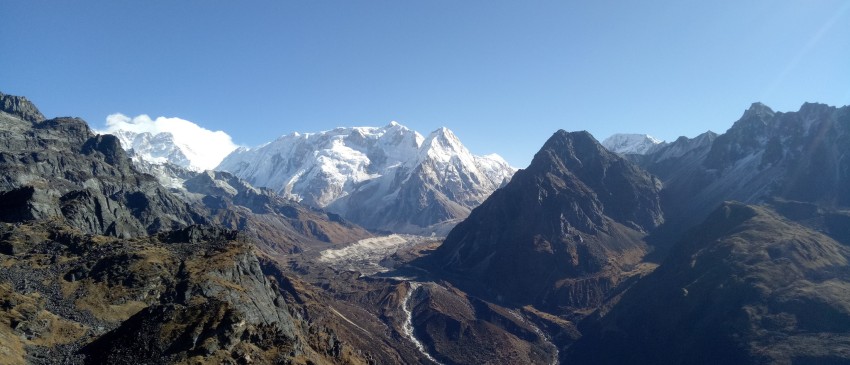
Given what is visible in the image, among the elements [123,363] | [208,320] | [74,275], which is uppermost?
[74,275]

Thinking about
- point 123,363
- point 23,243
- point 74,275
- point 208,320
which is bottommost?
point 123,363

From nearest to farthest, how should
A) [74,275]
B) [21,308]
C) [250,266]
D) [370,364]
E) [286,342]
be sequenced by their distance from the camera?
[21,308]
[286,342]
[74,275]
[250,266]
[370,364]

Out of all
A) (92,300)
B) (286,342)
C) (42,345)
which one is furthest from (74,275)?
(286,342)

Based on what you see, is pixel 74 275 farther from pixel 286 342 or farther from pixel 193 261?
pixel 286 342

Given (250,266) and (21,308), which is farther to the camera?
(250,266)

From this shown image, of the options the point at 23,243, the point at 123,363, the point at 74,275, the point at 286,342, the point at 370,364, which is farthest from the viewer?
the point at 370,364

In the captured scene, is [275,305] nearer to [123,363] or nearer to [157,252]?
[157,252]

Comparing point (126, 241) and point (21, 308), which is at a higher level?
point (126, 241)

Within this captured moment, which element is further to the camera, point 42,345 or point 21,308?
point 21,308

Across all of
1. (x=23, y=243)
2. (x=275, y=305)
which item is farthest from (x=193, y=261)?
(x=23, y=243)
